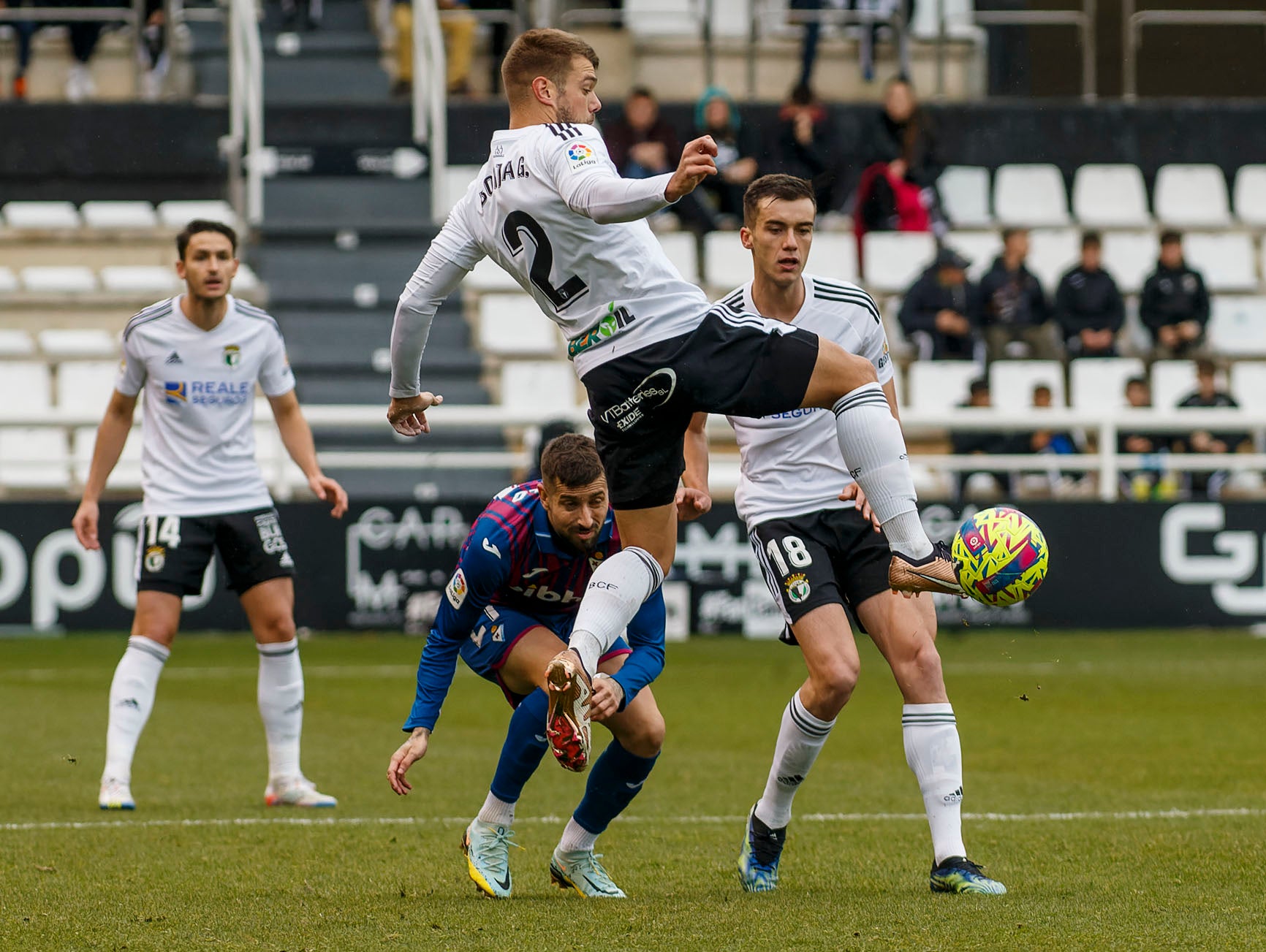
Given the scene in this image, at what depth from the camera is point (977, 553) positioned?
16.9 feet

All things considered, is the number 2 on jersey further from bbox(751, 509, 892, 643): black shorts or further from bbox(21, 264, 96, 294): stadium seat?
bbox(21, 264, 96, 294): stadium seat

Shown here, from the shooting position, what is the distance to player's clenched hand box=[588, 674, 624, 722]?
5039 millimetres

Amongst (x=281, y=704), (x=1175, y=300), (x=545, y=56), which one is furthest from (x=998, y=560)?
(x=1175, y=300)

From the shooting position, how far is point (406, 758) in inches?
210

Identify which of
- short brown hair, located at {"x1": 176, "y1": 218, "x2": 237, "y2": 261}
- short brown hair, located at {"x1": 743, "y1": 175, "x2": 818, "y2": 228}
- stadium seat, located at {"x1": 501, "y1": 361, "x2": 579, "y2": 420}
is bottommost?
stadium seat, located at {"x1": 501, "y1": 361, "x2": 579, "y2": 420}

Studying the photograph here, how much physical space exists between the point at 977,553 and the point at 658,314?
3.58ft

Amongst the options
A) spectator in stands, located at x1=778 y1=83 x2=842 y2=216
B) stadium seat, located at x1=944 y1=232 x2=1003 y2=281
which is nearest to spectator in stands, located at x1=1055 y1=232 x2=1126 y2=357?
stadium seat, located at x1=944 y1=232 x2=1003 y2=281

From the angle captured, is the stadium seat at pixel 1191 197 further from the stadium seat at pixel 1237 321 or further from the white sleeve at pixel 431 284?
the white sleeve at pixel 431 284

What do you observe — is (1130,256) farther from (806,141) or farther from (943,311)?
(806,141)

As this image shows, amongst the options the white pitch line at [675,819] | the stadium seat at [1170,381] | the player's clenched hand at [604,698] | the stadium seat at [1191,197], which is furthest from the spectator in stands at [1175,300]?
the player's clenched hand at [604,698]

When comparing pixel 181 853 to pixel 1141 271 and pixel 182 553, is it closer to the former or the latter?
pixel 182 553

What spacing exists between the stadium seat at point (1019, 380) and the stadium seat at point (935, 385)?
26 centimetres

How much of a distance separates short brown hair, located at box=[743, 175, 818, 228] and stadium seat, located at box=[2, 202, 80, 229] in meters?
13.1

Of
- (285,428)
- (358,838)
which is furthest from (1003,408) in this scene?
(358,838)
